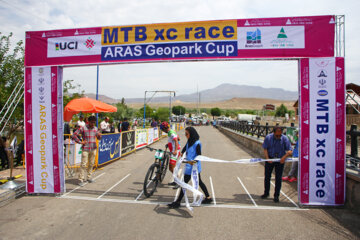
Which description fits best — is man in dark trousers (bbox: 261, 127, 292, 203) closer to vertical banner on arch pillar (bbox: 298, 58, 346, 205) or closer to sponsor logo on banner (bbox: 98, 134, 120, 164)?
vertical banner on arch pillar (bbox: 298, 58, 346, 205)

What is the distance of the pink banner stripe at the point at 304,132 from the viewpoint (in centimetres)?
539

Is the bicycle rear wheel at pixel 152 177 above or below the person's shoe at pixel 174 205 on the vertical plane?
above

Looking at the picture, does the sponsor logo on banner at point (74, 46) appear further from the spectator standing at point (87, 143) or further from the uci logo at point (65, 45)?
the spectator standing at point (87, 143)

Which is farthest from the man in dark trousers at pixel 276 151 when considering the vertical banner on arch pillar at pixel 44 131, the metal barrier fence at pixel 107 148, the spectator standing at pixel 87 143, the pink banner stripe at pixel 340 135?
the metal barrier fence at pixel 107 148

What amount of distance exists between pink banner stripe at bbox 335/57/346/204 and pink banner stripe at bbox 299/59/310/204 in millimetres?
591

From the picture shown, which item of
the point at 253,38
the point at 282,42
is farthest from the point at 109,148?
the point at 282,42

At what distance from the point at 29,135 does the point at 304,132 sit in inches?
257

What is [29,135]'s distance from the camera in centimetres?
618

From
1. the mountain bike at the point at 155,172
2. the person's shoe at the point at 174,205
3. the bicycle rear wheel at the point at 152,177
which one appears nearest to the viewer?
the person's shoe at the point at 174,205

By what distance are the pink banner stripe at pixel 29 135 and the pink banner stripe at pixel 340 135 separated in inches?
281

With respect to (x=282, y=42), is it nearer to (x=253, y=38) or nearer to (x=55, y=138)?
(x=253, y=38)

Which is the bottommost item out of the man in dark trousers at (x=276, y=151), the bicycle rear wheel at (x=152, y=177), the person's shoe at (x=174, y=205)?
the person's shoe at (x=174, y=205)

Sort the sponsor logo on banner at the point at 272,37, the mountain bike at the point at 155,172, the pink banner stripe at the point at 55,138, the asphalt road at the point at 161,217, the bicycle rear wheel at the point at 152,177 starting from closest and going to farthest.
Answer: the asphalt road at the point at 161,217 → the sponsor logo on banner at the point at 272,37 → the bicycle rear wheel at the point at 152,177 → the mountain bike at the point at 155,172 → the pink banner stripe at the point at 55,138

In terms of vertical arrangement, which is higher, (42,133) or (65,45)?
(65,45)
